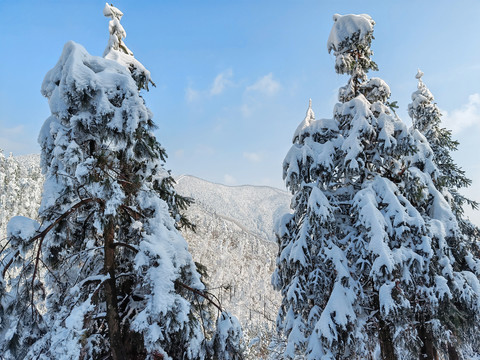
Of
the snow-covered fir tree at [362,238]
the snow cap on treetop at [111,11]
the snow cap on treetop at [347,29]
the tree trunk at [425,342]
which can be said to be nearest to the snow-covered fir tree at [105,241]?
the snow cap on treetop at [111,11]

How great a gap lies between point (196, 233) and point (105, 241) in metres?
2.54

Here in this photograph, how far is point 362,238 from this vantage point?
767 centimetres

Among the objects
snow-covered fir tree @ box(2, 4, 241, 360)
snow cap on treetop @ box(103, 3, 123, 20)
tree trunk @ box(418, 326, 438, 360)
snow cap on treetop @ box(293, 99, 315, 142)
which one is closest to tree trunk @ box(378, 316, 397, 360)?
tree trunk @ box(418, 326, 438, 360)

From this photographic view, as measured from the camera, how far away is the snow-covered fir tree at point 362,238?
7.06 metres

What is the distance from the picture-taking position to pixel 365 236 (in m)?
7.57

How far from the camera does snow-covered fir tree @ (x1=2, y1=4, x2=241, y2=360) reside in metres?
4.17

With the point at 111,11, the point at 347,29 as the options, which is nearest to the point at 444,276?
the point at 347,29

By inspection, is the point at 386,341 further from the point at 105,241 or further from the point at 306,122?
the point at 105,241

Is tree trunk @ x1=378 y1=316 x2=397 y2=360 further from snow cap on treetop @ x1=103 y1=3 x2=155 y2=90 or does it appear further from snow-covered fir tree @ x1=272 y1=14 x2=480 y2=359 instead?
snow cap on treetop @ x1=103 y1=3 x2=155 y2=90

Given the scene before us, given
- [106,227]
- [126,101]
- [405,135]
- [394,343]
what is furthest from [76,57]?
[394,343]

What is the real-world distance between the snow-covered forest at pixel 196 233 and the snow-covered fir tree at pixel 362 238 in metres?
0.05

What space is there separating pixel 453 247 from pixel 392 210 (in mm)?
4420

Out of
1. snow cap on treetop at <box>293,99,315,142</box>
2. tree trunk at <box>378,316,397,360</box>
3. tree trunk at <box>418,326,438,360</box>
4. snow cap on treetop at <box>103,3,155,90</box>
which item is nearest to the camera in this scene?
snow cap on treetop at <box>103,3,155,90</box>

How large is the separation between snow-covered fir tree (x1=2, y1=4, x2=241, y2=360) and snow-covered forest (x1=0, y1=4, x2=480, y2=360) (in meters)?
0.02
